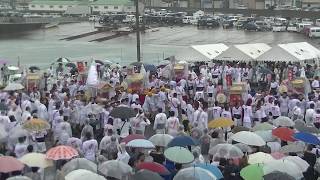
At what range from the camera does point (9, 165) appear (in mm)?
→ 9414

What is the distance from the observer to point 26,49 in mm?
46062

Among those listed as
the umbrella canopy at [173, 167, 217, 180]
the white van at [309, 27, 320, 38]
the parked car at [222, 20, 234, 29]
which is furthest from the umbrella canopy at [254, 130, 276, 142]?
the parked car at [222, 20, 234, 29]

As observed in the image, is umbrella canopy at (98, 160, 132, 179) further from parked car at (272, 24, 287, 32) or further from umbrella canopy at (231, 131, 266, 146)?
parked car at (272, 24, 287, 32)

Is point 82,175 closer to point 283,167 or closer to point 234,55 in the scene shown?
point 283,167

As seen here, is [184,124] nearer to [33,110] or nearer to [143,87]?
[33,110]

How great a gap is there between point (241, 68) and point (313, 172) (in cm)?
1445

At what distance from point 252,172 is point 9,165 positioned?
3934 mm

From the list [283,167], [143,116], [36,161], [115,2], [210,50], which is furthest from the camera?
[115,2]

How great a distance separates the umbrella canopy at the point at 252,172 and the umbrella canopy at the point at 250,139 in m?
1.59

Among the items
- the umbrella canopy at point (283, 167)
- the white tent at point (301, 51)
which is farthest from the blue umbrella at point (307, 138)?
the white tent at point (301, 51)

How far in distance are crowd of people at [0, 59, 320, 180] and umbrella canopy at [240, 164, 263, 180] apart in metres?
0.42

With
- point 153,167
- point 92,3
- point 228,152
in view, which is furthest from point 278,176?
point 92,3

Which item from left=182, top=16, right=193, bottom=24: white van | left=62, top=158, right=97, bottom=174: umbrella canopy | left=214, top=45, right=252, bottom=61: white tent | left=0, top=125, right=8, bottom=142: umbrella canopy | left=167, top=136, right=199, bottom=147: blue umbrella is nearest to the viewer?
left=62, top=158, right=97, bottom=174: umbrella canopy

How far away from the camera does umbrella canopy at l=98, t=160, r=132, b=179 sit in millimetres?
9367
